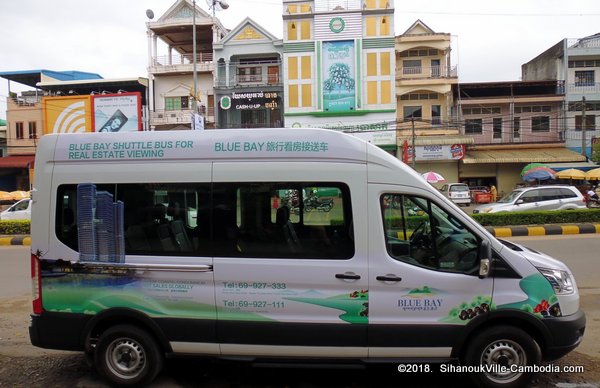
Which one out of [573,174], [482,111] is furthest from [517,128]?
[573,174]

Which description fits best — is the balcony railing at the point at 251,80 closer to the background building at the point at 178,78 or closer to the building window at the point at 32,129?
the background building at the point at 178,78

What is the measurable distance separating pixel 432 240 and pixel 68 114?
3279 cm

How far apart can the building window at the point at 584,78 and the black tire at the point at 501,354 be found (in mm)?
36379

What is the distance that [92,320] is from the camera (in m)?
3.87

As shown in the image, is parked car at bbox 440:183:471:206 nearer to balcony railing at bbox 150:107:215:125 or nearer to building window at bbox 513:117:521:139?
building window at bbox 513:117:521:139

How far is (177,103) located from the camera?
1403 inches

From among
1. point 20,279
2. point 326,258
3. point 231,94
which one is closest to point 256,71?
point 231,94

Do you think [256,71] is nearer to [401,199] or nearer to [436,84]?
[436,84]

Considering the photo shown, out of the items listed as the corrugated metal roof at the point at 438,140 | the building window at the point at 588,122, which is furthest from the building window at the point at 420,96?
the building window at the point at 588,122

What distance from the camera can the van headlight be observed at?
364 centimetres

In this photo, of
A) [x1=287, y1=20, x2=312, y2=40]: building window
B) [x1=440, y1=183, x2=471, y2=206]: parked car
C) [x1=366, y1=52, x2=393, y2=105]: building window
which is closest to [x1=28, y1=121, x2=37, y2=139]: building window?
[x1=287, y1=20, x2=312, y2=40]: building window

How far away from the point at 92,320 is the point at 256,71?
32.9 m

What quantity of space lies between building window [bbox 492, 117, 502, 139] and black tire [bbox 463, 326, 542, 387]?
33.4 m

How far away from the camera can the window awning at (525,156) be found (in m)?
31.6
